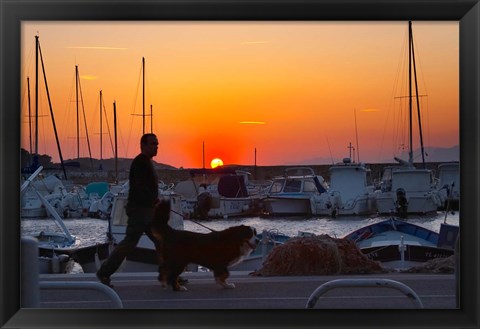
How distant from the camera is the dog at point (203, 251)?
830cm

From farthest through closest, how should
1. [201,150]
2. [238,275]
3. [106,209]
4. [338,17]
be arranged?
[106,209], [238,275], [201,150], [338,17]

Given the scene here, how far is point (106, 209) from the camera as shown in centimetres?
1141

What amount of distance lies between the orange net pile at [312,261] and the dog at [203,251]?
104 cm

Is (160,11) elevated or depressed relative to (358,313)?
elevated

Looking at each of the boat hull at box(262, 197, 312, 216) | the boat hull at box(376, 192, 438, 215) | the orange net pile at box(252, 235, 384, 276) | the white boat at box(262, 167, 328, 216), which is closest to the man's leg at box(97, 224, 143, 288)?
the orange net pile at box(252, 235, 384, 276)

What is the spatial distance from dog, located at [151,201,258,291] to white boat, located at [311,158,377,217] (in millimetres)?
5990

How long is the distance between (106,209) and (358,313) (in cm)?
569

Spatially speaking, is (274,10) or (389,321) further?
(389,321)

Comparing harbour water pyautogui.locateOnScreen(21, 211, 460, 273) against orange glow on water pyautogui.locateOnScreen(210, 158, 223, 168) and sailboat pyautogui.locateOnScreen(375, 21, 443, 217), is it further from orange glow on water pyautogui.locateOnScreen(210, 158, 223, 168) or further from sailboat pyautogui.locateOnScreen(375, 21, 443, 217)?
orange glow on water pyautogui.locateOnScreen(210, 158, 223, 168)

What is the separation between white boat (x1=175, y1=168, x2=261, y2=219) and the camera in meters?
8.89

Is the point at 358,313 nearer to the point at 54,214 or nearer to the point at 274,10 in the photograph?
the point at 274,10

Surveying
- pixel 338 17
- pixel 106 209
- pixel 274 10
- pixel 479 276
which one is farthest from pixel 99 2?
pixel 106 209

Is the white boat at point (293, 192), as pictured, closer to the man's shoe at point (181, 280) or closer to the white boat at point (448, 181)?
the white boat at point (448, 181)

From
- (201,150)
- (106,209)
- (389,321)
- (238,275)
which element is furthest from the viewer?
(106,209)
